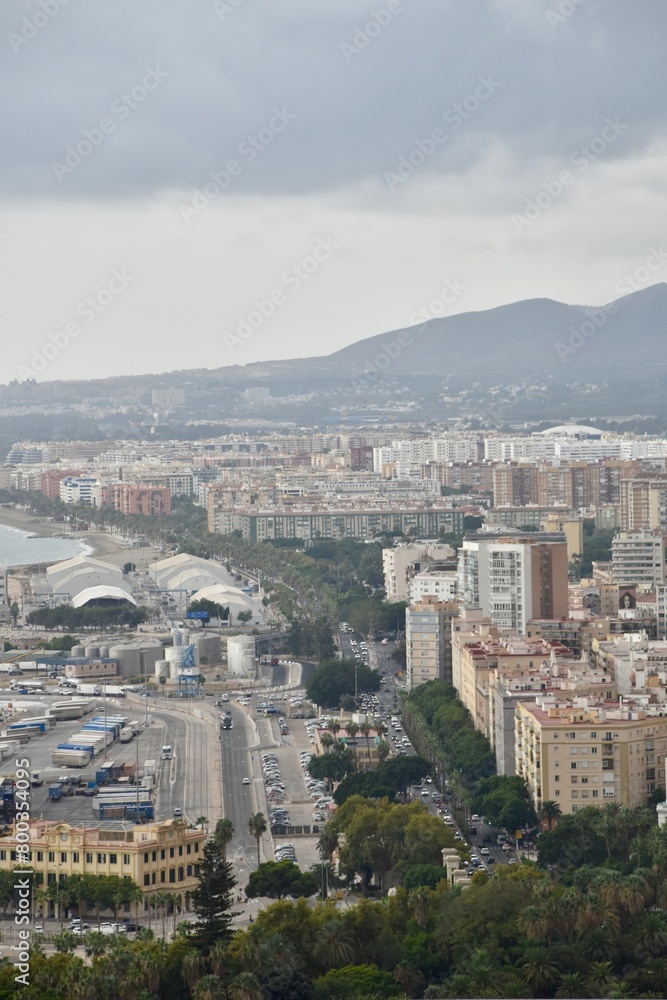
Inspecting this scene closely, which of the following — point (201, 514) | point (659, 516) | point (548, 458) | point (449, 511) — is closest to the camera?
point (659, 516)

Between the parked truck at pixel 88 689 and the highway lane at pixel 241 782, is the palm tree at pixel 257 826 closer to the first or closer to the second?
the highway lane at pixel 241 782

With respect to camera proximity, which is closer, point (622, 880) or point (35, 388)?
point (622, 880)

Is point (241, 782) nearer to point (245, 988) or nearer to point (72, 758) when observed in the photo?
point (72, 758)

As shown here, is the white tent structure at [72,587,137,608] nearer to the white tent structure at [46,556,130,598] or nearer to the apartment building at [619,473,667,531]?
the white tent structure at [46,556,130,598]

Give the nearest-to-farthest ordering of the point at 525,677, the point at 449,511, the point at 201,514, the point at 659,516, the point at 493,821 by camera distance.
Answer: the point at 493,821 → the point at 525,677 → the point at 659,516 → the point at 449,511 → the point at 201,514

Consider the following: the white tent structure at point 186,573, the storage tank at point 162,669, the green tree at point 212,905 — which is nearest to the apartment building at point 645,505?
the white tent structure at point 186,573

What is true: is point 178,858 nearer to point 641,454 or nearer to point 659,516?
point 659,516

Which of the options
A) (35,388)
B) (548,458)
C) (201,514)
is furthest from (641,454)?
(35,388)

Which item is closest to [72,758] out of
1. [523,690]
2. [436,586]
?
[523,690]
